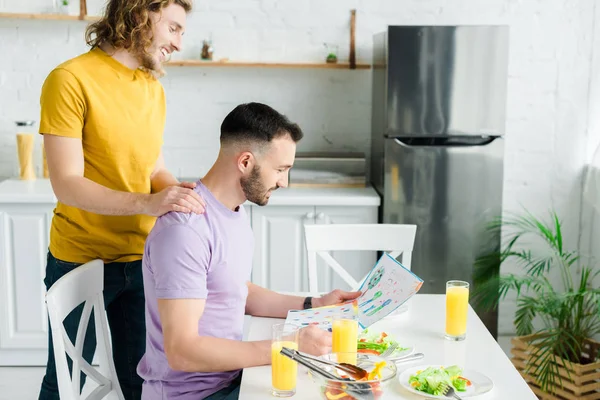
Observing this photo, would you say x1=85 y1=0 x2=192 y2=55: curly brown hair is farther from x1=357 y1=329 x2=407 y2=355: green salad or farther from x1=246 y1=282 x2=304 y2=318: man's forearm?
x1=357 y1=329 x2=407 y2=355: green salad

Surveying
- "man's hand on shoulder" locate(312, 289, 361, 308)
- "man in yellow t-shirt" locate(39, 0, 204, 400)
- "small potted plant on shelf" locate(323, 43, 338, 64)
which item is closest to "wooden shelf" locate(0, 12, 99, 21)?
"small potted plant on shelf" locate(323, 43, 338, 64)

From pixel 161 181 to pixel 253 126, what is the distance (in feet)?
1.99

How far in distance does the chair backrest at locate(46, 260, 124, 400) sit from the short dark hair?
47 centimetres

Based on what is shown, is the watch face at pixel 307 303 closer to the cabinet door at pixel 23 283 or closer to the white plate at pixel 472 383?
the white plate at pixel 472 383

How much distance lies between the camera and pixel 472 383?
1479 mm

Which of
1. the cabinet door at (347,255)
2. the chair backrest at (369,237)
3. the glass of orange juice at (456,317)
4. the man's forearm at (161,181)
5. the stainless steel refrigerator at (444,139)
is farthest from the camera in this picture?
the cabinet door at (347,255)

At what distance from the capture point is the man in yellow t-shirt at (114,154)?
1942 mm

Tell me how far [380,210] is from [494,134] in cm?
60

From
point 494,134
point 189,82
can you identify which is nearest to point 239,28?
point 189,82

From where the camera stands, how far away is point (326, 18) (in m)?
3.73

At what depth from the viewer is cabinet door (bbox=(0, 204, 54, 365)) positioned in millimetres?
3281

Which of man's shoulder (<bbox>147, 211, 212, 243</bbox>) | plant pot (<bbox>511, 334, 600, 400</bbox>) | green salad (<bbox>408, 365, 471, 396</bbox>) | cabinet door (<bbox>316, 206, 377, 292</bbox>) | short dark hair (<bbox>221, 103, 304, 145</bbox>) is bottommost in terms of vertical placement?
plant pot (<bbox>511, 334, 600, 400</bbox>)

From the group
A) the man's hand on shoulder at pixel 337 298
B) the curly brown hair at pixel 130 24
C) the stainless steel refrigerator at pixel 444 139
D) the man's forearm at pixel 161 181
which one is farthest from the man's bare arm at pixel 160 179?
the stainless steel refrigerator at pixel 444 139

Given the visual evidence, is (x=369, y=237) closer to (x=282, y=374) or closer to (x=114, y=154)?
(x=114, y=154)
